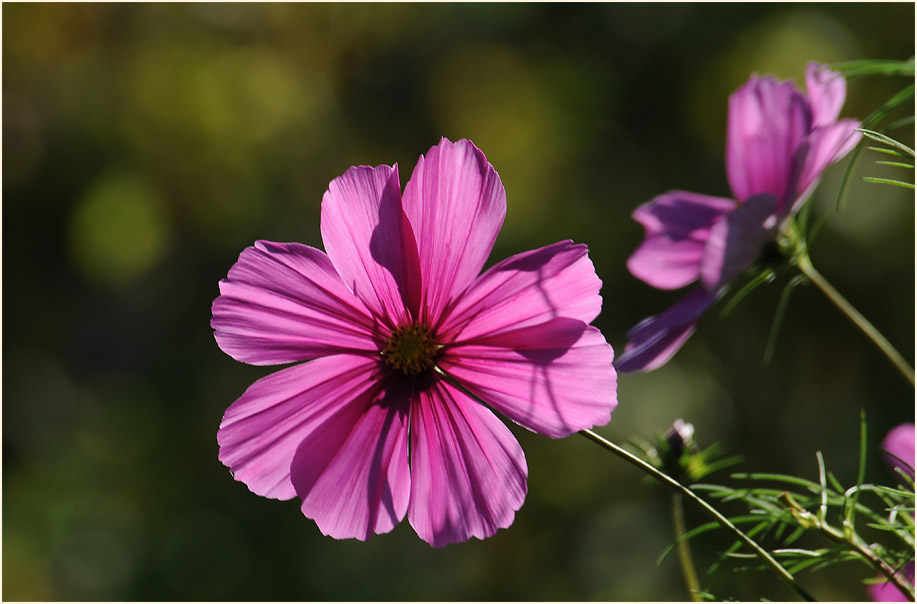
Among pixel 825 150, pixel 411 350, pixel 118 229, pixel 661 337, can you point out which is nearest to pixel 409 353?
pixel 411 350

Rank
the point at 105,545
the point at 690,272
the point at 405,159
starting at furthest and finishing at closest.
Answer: the point at 405,159 < the point at 105,545 < the point at 690,272

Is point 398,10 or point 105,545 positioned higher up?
point 398,10

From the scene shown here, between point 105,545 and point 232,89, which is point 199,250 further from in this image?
point 105,545

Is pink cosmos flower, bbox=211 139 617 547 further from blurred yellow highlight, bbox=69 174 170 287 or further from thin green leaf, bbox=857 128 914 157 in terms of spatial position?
blurred yellow highlight, bbox=69 174 170 287

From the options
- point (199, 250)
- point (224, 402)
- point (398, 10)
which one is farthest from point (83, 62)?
point (224, 402)

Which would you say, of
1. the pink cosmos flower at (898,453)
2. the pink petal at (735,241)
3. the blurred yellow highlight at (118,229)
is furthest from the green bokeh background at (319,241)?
the pink petal at (735,241)
